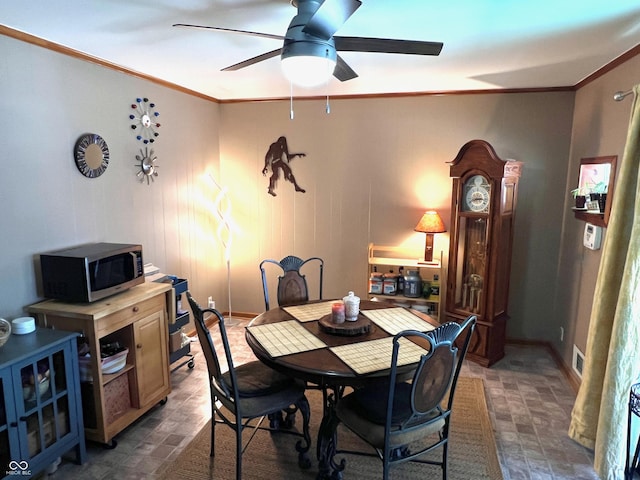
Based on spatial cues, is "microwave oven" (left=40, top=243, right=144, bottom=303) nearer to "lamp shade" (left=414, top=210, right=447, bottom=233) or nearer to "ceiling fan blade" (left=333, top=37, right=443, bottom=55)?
"ceiling fan blade" (left=333, top=37, right=443, bottom=55)

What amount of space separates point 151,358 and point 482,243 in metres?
2.67

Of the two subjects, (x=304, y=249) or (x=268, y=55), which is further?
(x=304, y=249)

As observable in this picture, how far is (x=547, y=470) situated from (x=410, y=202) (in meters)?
2.40

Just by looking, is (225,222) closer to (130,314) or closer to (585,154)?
(130,314)

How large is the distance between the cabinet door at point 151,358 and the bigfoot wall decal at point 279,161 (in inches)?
77.6

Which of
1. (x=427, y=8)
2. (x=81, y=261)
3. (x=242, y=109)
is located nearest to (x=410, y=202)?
(x=242, y=109)

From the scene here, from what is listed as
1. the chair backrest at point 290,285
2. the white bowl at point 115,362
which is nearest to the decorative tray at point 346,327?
the chair backrest at point 290,285

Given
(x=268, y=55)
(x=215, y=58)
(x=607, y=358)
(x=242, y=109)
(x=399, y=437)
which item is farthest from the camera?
(x=242, y=109)

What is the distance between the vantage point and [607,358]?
2.22 meters

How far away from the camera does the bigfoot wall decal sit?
13.9 feet

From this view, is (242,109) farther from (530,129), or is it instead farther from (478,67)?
(530,129)

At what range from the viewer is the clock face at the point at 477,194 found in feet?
11.1

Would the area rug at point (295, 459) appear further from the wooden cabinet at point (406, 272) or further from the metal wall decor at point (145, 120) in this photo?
the metal wall decor at point (145, 120)

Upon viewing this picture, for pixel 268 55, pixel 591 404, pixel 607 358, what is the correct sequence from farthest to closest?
1. pixel 591 404
2. pixel 607 358
3. pixel 268 55
